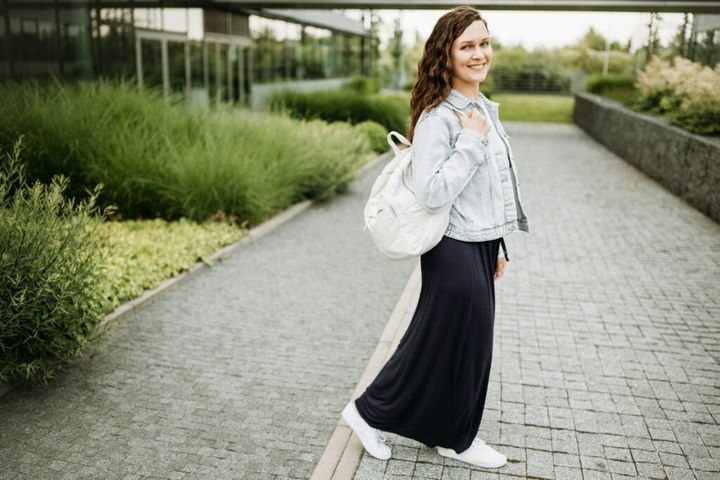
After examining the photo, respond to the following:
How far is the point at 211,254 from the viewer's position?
24.1 ft

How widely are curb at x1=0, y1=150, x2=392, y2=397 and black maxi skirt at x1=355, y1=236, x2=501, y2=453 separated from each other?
2.46m

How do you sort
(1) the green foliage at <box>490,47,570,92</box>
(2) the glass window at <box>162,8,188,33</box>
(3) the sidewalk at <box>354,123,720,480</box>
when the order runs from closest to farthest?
(3) the sidewalk at <box>354,123,720,480</box>, (2) the glass window at <box>162,8,188,33</box>, (1) the green foliage at <box>490,47,570,92</box>

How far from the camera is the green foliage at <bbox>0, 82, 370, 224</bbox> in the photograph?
8195mm

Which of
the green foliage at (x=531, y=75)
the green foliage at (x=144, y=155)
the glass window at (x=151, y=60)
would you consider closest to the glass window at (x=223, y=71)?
the glass window at (x=151, y=60)

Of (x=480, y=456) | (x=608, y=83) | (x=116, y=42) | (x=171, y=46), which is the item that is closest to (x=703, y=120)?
(x=480, y=456)

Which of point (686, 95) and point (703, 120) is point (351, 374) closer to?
point (703, 120)

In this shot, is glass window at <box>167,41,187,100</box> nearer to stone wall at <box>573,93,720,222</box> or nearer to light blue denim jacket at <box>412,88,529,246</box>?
stone wall at <box>573,93,720,222</box>

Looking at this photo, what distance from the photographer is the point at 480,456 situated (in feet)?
11.2

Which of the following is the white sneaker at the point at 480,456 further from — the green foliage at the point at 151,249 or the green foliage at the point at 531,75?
the green foliage at the point at 531,75

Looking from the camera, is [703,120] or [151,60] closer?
[703,120]

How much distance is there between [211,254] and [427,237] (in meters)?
4.82

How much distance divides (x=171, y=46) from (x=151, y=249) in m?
15.2

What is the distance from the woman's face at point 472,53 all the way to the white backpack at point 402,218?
39cm

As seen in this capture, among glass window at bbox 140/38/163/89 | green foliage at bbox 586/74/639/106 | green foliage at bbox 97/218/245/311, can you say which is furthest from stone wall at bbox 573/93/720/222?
glass window at bbox 140/38/163/89
